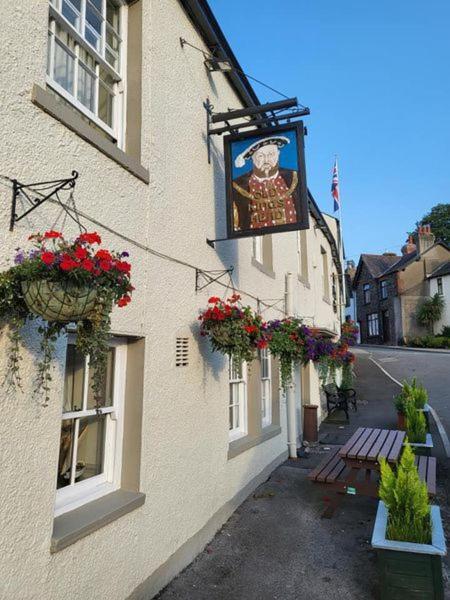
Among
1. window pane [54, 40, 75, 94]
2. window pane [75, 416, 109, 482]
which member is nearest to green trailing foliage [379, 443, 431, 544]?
window pane [75, 416, 109, 482]

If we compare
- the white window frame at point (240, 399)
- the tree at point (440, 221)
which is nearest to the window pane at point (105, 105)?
the white window frame at point (240, 399)

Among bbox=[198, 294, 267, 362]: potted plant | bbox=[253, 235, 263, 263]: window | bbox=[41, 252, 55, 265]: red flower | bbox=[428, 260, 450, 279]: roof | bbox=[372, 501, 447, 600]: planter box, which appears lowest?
bbox=[372, 501, 447, 600]: planter box

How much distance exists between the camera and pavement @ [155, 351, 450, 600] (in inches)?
163

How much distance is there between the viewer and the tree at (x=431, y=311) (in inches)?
1441

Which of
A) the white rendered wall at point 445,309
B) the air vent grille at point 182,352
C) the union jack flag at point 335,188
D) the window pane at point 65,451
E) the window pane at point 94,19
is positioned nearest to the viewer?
the window pane at point 65,451

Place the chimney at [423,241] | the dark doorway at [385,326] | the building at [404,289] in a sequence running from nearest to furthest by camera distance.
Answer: the building at [404,289] < the chimney at [423,241] < the dark doorway at [385,326]

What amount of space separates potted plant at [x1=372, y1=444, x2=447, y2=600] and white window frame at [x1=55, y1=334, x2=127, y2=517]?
2361 mm

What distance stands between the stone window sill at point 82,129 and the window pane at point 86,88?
517 millimetres

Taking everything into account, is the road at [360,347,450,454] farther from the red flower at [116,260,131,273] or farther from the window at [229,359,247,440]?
the red flower at [116,260,131,273]

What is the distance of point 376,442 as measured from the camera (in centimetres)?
639

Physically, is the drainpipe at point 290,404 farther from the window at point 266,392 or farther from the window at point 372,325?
the window at point 372,325

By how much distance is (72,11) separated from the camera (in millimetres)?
3768

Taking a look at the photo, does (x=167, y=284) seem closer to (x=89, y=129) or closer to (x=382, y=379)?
(x=89, y=129)

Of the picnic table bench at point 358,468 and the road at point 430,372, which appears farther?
the road at point 430,372
